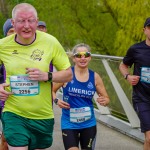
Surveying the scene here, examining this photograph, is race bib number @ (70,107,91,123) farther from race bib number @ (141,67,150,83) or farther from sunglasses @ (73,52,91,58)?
race bib number @ (141,67,150,83)

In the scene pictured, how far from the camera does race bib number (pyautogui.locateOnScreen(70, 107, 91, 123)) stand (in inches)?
207

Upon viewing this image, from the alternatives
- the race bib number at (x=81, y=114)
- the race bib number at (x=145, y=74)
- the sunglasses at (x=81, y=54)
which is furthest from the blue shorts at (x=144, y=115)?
the sunglasses at (x=81, y=54)

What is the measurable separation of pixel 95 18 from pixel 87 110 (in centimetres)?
2070

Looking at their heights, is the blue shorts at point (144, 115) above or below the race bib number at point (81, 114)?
below

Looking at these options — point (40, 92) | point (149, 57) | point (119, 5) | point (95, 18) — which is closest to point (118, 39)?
point (119, 5)

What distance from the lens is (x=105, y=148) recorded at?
743 cm

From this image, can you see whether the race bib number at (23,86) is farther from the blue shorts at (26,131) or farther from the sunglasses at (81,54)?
the sunglasses at (81,54)

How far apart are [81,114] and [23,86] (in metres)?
1.17

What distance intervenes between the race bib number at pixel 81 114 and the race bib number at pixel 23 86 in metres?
1.10

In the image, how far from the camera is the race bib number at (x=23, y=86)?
421cm

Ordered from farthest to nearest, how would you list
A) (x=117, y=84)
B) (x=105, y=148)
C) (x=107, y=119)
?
1. (x=107, y=119)
2. (x=117, y=84)
3. (x=105, y=148)

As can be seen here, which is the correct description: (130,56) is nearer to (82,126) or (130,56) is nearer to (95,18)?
(82,126)

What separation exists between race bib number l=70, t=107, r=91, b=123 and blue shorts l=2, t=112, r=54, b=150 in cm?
89

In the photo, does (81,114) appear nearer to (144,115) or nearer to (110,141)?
(144,115)
